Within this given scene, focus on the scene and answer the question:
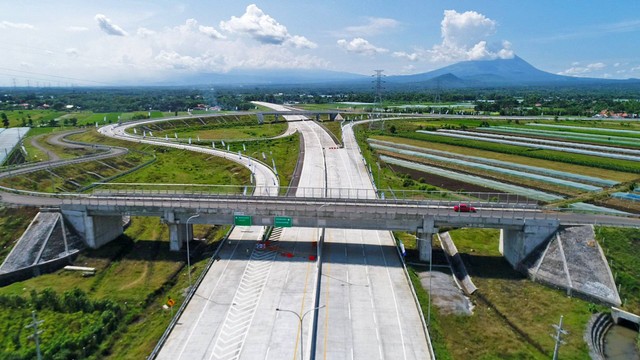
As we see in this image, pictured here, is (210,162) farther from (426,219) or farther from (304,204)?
(426,219)

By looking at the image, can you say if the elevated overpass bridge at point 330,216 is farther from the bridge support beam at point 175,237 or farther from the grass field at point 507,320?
the grass field at point 507,320

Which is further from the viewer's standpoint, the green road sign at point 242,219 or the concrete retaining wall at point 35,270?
the green road sign at point 242,219

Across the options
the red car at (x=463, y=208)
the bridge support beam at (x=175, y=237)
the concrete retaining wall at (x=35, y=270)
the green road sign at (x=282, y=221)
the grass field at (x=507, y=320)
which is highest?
the red car at (x=463, y=208)

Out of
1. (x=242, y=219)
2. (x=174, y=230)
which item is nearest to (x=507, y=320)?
(x=242, y=219)

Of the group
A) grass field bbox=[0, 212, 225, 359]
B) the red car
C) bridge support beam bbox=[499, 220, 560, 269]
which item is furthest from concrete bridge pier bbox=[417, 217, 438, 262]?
grass field bbox=[0, 212, 225, 359]

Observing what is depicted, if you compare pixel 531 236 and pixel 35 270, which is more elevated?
pixel 531 236

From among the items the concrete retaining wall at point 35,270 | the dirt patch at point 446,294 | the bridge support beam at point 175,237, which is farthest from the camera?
the bridge support beam at point 175,237

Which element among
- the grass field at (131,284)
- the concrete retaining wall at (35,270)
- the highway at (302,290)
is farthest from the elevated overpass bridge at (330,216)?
the concrete retaining wall at (35,270)

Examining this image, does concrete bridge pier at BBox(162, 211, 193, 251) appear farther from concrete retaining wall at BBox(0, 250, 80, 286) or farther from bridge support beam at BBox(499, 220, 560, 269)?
bridge support beam at BBox(499, 220, 560, 269)

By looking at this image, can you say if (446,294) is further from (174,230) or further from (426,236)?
(174,230)
